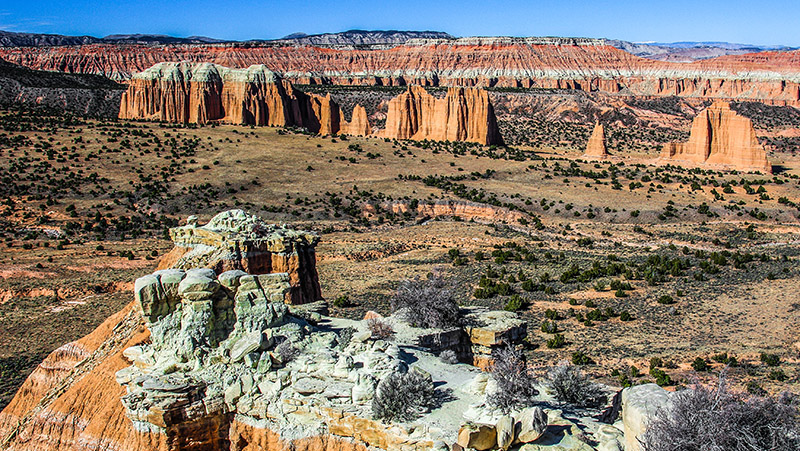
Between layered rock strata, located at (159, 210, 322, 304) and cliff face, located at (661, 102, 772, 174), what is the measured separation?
6287 cm

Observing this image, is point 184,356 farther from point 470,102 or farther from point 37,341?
point 470,102

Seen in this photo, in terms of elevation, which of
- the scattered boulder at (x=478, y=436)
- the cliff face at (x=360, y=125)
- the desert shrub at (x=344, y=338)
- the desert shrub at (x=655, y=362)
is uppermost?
the cliff face at (x=360, y=125)

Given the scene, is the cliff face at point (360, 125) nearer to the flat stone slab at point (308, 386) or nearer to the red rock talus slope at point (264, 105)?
the red rock talus slope at point (264, 105)

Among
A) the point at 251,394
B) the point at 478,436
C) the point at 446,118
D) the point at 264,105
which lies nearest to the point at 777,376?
the point at 478,436

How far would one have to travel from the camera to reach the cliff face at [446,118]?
83.7m

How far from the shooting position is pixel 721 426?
7.09 meters

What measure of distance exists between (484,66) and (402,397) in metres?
189

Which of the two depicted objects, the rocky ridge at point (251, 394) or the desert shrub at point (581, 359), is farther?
the desert shrub at point (581, 359)

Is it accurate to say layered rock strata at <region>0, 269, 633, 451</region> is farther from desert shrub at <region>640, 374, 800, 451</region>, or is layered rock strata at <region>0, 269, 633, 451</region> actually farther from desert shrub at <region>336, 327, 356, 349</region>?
desert shrub at <region>640, 374, 800, 451</region>

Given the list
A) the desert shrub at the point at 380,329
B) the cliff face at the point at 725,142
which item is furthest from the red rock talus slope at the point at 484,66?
the desert shrub at the point at 380,329

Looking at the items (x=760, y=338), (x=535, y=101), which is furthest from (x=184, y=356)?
(x=535, y=101)

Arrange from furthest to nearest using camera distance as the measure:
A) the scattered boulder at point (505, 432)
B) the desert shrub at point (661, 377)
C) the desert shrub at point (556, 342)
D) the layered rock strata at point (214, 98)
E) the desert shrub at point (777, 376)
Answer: the layered rock strata at point (214, 98) → the desert shrub at point (556, 342) → the desert shrub at point (777, 376) → the desert shrub at point (661, 377) → the scattered boulder at point (505, 432)

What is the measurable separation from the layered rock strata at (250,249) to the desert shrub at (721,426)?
351 inches

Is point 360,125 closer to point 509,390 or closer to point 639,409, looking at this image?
point 509,390
